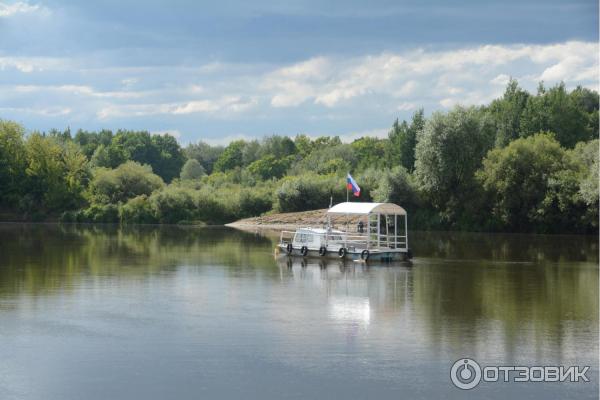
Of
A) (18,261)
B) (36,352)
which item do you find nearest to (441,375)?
(36,352)

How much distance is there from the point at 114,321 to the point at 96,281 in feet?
35.4

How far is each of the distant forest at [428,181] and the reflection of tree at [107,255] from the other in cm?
2301

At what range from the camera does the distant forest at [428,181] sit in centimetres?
8112

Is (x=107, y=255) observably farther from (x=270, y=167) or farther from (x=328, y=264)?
(x=270, y=167)

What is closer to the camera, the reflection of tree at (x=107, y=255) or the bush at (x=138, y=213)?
the reflection of tree at (x=107, y=255)

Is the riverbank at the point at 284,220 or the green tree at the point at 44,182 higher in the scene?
the green tree at the point at 44,182

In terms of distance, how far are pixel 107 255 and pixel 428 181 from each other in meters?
45.0

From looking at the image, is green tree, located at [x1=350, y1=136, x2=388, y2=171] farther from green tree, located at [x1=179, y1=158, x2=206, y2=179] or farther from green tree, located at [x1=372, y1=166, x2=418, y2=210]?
green tree, located at [x1=372, y1=166, x2=418, y2=210]

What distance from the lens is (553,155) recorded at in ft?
271

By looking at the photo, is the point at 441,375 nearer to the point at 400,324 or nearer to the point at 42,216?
the point at 400,324

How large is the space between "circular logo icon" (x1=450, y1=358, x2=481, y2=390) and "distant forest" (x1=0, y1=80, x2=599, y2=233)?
52.9 meters

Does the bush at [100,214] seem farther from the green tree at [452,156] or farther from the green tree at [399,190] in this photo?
Result: the green tree at [452,156]

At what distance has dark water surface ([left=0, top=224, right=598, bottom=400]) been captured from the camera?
60.8 ft

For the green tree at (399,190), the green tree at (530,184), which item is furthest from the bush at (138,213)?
the green tree at (530,184)
